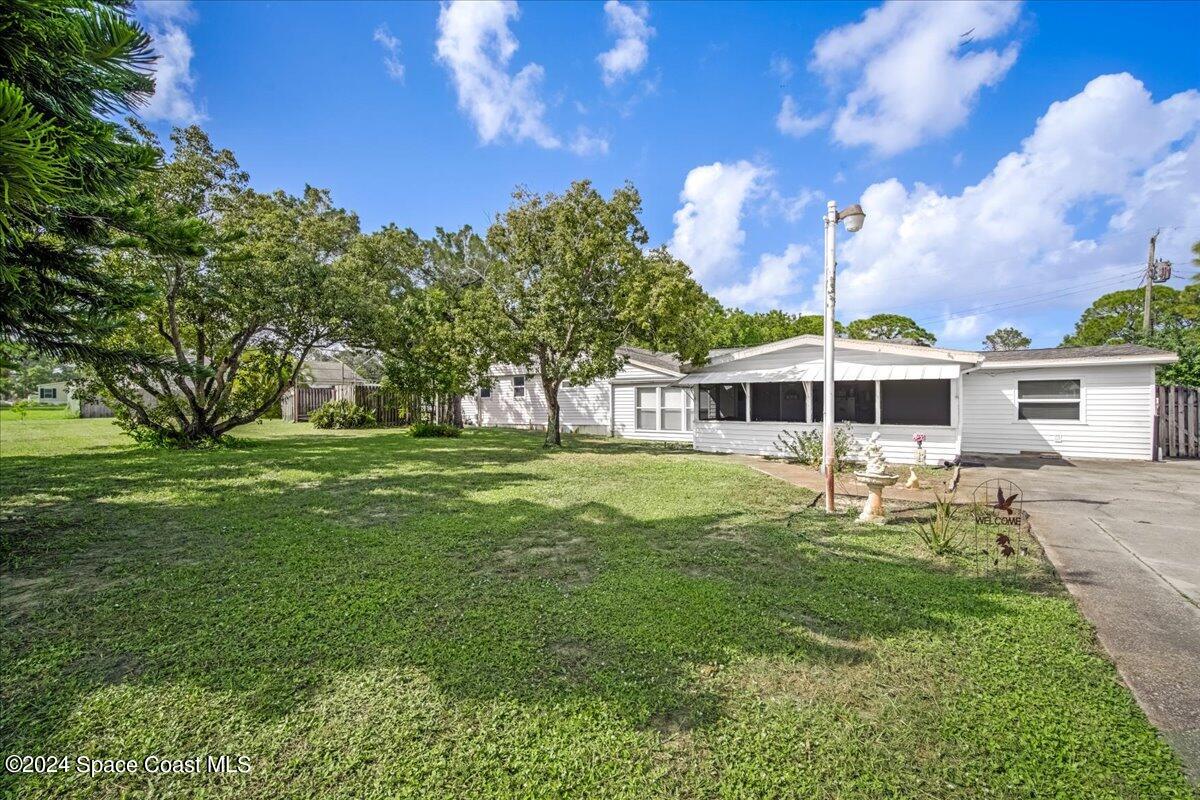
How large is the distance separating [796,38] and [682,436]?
11259 mm

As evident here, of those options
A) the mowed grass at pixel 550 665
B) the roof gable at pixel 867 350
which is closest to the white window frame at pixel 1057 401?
the roof gable at pixel 867 350

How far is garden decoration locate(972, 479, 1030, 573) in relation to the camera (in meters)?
4.57

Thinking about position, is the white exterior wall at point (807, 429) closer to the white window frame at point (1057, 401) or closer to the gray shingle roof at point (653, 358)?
the gray shingle roof at point (653, 358)

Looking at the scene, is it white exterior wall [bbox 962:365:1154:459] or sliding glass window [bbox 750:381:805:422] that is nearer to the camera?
white exterior wall [bbox 962:365:1154:459]

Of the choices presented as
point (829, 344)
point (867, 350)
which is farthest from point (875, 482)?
point (867, 350)

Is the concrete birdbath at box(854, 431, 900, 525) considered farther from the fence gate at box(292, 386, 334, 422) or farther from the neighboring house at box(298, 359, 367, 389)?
the neighboring house at box(298, 359, 367, 389)

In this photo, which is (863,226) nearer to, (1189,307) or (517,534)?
(517,534)

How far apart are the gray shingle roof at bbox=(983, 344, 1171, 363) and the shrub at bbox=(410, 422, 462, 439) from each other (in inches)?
655

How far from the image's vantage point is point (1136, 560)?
4.65m

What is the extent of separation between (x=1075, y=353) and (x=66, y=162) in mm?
18111

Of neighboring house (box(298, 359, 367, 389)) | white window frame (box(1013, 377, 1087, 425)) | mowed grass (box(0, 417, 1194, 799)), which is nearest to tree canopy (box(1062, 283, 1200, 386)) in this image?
white window frame (box(1013, 377, 1087, 425))

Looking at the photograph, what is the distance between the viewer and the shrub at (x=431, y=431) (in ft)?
56.4

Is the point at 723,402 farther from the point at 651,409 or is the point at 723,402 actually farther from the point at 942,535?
the point at 942,535

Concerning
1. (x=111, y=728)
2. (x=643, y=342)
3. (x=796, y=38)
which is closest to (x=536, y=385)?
(x=643, y=342)
